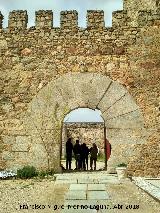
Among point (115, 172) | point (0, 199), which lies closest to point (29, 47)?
point (115, 172)

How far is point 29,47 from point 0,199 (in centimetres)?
413

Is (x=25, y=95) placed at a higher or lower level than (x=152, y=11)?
lower

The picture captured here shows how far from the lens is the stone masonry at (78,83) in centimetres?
767

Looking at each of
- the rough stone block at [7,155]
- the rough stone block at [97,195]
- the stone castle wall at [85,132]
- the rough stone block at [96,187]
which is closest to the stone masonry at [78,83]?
the rough stone block at [7,155]

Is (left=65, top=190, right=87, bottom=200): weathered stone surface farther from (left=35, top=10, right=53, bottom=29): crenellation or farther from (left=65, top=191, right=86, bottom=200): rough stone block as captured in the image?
(left=35, top=10, right=53, bottom=29): crenellation

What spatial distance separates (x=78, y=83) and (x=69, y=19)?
5.04 ft

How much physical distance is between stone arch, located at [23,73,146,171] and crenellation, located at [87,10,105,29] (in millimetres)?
1156

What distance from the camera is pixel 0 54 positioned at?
8141 mm

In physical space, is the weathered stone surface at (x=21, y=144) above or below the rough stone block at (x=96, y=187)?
above

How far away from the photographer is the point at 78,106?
7.81 meters

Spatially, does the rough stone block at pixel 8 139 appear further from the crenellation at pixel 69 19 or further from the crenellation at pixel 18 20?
the crenellation at pixel 69 19

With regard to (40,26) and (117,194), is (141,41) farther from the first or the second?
(117,194)

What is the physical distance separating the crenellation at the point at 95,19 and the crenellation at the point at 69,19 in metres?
0.30

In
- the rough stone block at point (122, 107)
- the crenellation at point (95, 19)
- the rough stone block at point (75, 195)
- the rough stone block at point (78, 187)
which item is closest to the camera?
the rough stone block at point (75, 195)
